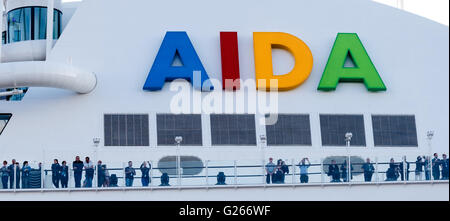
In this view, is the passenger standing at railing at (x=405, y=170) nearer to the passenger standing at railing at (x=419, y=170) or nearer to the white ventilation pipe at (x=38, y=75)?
the passenger standing at railing at (x=419, y=170)

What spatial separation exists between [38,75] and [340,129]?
452 inches

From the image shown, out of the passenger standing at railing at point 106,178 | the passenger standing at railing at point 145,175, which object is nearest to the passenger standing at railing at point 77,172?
the passenger standing at railing at point 106,178

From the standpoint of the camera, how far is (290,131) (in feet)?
122

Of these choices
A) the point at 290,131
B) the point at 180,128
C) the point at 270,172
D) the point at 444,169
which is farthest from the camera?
the point at 290,131

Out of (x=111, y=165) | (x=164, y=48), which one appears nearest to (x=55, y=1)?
(x=164, y=48)

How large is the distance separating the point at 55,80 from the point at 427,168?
13.2 metres

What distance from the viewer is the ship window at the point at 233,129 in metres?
36.7

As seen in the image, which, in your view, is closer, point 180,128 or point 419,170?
point 419,170

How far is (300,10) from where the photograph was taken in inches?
1551

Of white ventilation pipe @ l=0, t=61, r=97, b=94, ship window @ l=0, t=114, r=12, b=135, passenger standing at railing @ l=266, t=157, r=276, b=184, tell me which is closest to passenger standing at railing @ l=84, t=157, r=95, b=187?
passenger standing at railing @ l=266, t=157, r=276, b=184

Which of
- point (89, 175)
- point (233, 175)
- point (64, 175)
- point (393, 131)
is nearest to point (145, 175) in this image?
point (89, 175)

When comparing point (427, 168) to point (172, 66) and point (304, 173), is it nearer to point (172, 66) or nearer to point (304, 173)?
point (304, 173)

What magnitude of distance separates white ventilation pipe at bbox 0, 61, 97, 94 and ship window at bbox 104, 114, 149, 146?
7.12 ft

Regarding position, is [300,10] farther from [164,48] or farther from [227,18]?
[164,48]
